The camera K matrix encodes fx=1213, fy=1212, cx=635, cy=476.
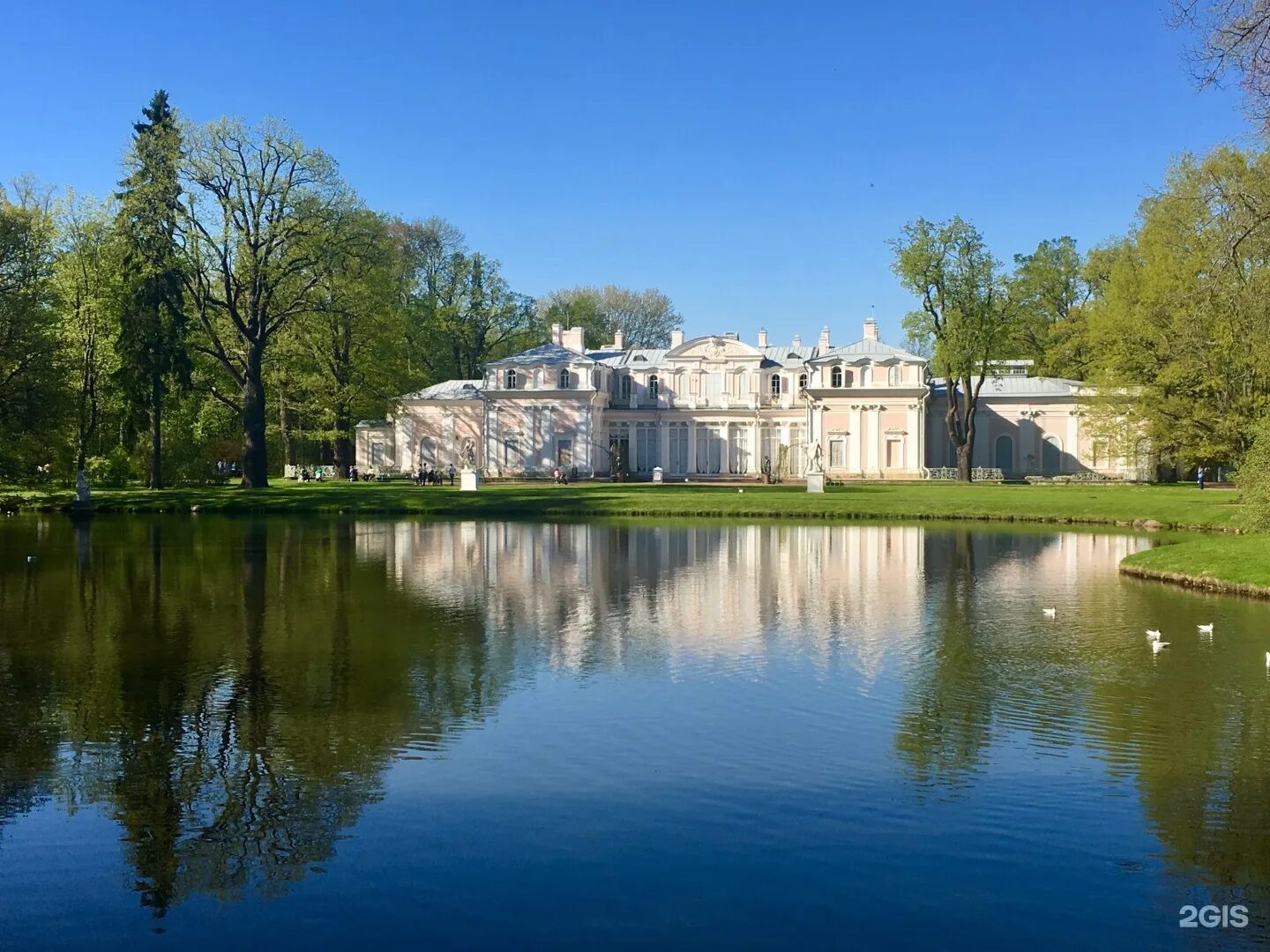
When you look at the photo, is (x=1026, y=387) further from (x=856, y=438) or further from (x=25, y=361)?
(x=25, y=361)

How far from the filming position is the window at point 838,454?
203ft

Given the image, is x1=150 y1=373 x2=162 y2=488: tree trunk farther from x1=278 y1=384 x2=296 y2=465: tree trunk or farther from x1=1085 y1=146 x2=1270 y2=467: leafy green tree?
x1=1085 y1=146 x2=1270 y2=467: leafy green tree

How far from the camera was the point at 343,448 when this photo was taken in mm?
Result: 59031

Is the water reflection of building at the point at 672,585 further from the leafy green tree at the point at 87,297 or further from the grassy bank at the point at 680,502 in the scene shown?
the leafy green tree at the point at 87,297

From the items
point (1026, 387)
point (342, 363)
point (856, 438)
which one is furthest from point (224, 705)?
point (1026, 387)

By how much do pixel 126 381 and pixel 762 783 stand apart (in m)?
41.8

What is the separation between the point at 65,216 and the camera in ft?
159

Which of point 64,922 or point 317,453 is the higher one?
point 317,453

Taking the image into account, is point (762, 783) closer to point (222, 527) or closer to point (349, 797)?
point (349, 797)

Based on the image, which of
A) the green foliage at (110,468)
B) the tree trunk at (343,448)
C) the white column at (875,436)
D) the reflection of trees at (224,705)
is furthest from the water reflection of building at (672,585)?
the white column at (875,436)

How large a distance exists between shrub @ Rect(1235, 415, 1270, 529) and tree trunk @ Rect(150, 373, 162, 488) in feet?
120

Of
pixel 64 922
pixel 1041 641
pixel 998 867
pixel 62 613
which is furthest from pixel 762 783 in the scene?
pixel 62 613

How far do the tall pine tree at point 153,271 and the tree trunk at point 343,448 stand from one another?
31.0 ft

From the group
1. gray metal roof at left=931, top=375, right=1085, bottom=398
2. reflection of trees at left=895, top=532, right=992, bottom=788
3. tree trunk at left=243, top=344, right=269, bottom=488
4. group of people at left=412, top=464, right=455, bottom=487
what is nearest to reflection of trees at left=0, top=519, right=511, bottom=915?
reflection of trees at left=895, top=532, right=992, bottom=788
